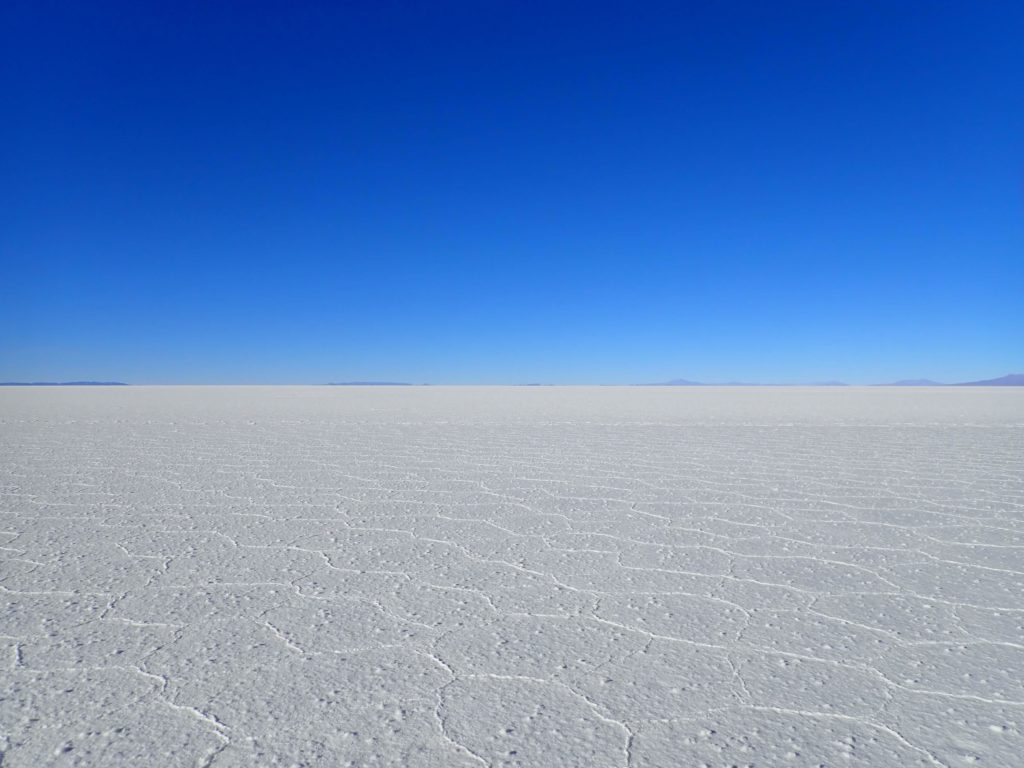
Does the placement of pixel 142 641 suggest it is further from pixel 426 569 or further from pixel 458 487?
pixel 458 487

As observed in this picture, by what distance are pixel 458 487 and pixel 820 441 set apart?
4646 mm

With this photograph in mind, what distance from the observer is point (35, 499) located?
3621mm

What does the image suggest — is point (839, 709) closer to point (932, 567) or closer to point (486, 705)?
point (486, 705)

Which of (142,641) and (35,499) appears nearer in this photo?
(142,641)

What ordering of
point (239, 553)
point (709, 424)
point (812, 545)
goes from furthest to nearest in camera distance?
point (709, 424) → point (812, 545) → point (239, 553)

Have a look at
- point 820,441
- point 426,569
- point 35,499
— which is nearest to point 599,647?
point 426,569

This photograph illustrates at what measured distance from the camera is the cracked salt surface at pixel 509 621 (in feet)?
4.35

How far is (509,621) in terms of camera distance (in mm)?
1942

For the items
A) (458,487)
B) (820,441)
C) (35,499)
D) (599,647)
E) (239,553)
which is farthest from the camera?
(820,441)

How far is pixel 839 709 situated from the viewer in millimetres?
1437

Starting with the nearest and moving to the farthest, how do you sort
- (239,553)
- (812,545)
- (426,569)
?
1. (426,569)
2. (239,553)
3. (812,545)

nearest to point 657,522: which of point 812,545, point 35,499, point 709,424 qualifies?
point 812,545

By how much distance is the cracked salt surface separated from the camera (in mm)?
1327

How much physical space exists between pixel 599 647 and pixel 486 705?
1.41ft
